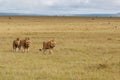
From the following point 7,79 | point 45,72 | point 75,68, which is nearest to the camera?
point 7,79

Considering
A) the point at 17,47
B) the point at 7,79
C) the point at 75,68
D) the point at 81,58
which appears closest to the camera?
the point at 7,79

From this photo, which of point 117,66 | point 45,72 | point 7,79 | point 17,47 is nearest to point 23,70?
point 45,72

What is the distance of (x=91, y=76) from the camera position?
12.8 m

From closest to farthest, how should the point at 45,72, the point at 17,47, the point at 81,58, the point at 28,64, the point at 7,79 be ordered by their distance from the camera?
1. the point at 7,79
2. the point at 45,72
3. the point at 28,64
4. the point at 81,58
5. the point at 17,47

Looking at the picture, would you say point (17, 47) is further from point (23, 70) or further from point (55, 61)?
point (23, 70)

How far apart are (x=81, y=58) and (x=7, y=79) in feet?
21.8

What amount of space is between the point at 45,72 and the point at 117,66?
3387 millimetres

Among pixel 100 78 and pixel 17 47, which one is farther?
pixel 17 47

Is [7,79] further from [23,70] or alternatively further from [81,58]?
[81,58]

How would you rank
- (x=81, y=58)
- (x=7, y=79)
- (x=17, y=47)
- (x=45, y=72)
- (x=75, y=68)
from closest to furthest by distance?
(x=7, y=79)
(x=45, y=72)
(x=75, y=68)
(x=81, y=58)
(x=17, y=47)

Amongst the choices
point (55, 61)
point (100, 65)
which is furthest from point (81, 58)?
point (100, 65)

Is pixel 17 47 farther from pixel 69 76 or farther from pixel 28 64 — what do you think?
pixel 69 76

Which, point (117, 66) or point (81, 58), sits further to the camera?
point (81, 58)

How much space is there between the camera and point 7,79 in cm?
1218
